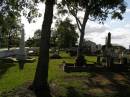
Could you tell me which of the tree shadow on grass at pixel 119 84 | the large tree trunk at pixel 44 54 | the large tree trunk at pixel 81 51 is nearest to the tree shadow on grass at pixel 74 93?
the large tree trunk at pixel 44 54

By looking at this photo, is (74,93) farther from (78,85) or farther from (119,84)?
(119,84)

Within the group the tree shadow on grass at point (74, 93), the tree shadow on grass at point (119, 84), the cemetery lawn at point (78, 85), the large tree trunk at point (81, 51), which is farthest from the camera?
the large tree trunk at point (81, 51)

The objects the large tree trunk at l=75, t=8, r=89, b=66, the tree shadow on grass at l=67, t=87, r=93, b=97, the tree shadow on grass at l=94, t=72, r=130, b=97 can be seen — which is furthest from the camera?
the large tree trunk at l=75, t=8, r=89, b=66

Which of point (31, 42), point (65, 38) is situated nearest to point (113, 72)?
point (65, 38)

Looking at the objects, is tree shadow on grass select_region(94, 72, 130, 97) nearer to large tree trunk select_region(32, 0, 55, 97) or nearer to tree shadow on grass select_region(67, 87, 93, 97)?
tree shadow on grass select_region(67, 87, 93, 97)

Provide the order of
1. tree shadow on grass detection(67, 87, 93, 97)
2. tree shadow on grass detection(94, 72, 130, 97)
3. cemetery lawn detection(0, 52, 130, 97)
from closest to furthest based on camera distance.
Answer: tree shadow on grass detection(67, 87, 93, 97), cemetery lawn detection(0, 52, 130, 97), tree shadow on grass detection(94, 72, 130, 97)

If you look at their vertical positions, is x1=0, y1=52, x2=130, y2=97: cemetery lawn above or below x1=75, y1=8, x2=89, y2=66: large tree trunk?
below

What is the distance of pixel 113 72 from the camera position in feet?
86.7

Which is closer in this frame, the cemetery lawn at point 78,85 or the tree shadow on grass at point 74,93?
the tree shadow on grass at point 74,93

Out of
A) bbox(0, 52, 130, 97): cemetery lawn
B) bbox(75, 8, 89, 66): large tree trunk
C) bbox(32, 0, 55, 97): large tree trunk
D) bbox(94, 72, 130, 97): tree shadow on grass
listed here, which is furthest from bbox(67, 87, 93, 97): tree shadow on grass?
bbox(75, 8, 89, 66): large tree trunk

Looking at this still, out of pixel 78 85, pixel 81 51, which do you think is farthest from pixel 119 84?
pixel 81 51

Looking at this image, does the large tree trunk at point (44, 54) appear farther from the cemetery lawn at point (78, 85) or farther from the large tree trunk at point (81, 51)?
the large tree trunk at point (81, 51)

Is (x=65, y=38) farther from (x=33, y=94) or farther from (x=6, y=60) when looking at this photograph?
(x=33, y=94)

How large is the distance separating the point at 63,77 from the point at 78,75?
62.1 inches
